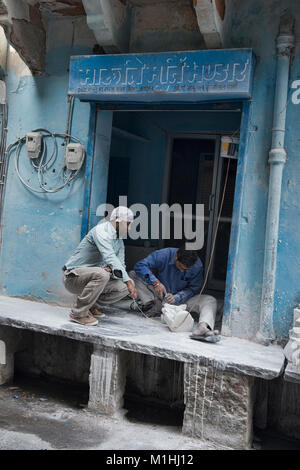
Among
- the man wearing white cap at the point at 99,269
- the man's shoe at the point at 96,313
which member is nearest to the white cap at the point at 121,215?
the man wearing white cap at the point at 99,269

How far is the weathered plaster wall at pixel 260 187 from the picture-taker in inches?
201

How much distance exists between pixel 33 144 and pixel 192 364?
357 centimetres

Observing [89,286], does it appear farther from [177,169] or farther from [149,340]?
[177,169]

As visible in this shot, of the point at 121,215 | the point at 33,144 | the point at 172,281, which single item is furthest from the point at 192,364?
the point at 33,144

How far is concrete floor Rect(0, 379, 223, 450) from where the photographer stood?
446 cm

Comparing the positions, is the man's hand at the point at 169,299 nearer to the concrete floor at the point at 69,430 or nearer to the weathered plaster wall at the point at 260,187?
the weathered plaster wall at the point at 260,187

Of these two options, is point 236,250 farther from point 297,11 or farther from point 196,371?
point 297,11

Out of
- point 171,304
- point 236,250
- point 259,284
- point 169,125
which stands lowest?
point 171,304

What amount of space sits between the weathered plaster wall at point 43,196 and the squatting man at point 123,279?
0.66 metres

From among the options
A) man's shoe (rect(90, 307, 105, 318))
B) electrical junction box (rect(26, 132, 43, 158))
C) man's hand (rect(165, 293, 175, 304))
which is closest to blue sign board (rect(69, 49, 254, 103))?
electrical junction box (rect(26, 132, 43, 158))

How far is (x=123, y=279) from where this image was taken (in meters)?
5.31

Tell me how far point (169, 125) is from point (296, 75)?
3027 mm
